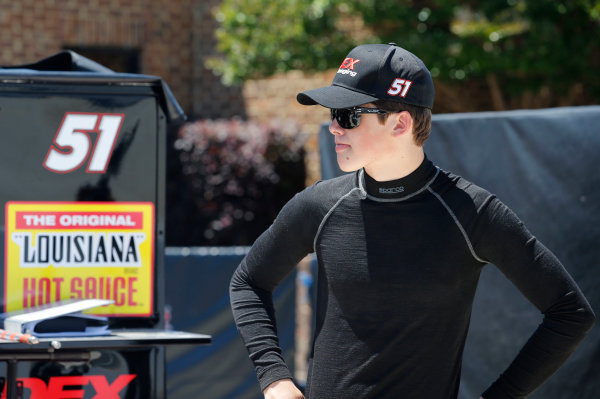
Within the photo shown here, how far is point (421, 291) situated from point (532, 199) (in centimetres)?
241

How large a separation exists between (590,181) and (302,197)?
7.81 feet

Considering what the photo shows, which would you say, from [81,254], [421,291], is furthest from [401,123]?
[81,254]

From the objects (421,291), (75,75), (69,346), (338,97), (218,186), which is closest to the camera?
(421,291)

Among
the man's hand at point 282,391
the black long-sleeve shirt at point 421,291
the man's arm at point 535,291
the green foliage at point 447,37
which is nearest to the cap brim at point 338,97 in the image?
the black long-sleeve shirt at point 421,291

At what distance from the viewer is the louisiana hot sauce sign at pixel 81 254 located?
3.54m

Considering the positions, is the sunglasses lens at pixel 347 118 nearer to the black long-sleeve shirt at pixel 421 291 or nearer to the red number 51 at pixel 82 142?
the black long-sleeve shirt at pixel 421 291

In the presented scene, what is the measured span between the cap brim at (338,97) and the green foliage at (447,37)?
6.69m

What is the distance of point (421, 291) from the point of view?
2670 mm

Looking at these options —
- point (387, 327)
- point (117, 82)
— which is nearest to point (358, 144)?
point (387, 327)

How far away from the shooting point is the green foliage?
32.0 feet

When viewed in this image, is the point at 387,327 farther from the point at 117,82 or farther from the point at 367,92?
the point at 117,82

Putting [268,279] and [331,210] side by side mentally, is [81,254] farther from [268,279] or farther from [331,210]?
[331,210]

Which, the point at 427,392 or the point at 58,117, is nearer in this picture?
the point at 427,392

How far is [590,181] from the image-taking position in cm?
473
